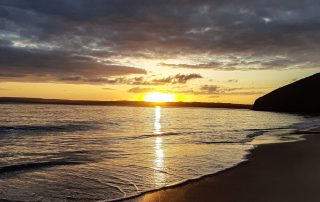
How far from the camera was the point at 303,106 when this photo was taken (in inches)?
5497

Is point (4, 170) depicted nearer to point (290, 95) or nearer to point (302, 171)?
point (302, 171)

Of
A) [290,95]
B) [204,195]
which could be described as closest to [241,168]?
[204,195]

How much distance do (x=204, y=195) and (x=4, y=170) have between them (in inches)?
298

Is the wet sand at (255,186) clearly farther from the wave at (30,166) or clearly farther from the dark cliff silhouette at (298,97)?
the dark cliff silhouette at (298,97)

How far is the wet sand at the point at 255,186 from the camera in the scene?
8.61 meters

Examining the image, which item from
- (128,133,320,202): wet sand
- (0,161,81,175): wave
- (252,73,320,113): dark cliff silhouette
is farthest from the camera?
(252,73,320,113): dark cliff silhouette

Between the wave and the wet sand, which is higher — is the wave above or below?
below

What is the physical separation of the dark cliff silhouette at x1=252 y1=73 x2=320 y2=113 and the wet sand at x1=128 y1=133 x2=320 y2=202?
130 meters

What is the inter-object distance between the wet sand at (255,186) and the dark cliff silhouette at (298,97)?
130 meters

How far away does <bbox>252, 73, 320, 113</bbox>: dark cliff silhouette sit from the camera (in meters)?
137

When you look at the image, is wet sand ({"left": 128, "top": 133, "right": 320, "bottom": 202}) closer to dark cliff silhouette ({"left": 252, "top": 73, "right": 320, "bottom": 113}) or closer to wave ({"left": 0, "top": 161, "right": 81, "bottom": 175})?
wave ({"left": 0, "top": 161, "right": 81, "bottom": 175})

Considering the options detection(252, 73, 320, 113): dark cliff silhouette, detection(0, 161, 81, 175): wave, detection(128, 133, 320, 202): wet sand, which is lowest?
detection(0, 161, 81, 175): wave

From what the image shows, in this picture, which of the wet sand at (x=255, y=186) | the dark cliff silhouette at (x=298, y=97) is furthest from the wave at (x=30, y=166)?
the dark cliff silhouette at (x=298, y=97)

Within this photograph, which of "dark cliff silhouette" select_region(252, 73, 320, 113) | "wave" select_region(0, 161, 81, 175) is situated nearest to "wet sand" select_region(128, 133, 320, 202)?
"wave" select_region(0, 161, 81, 175)
